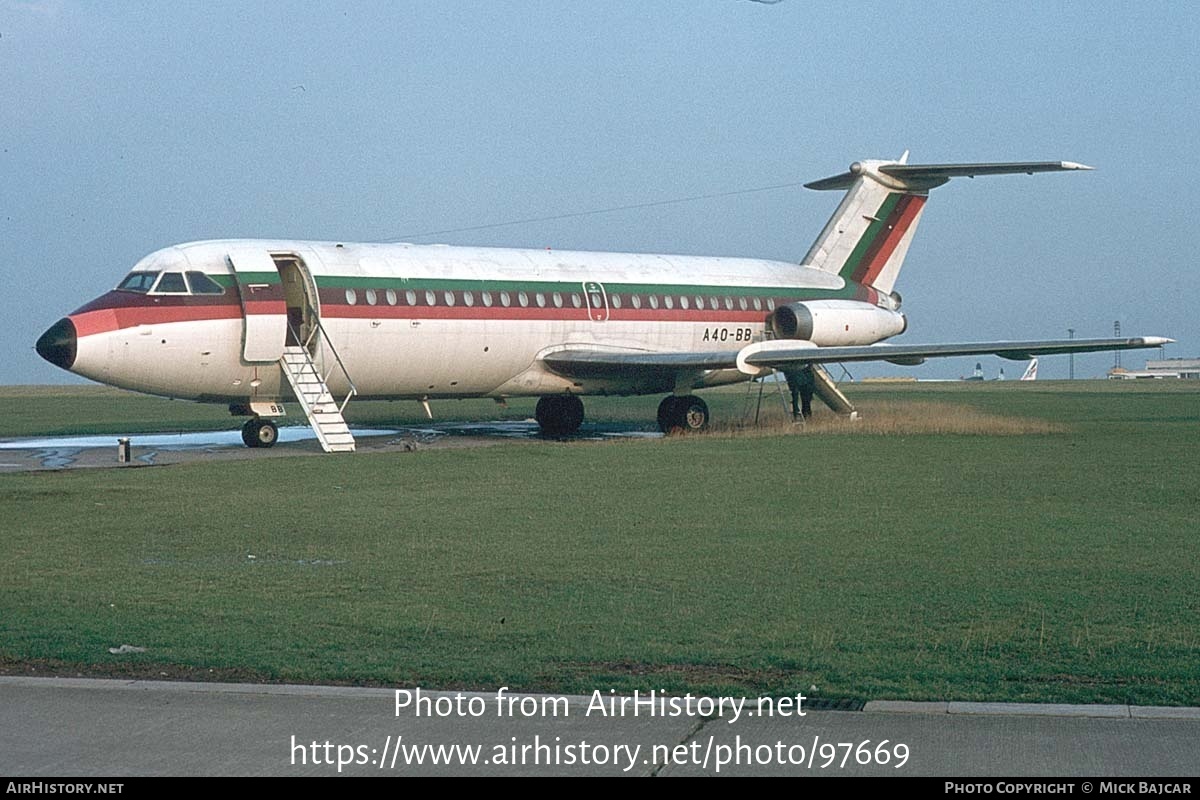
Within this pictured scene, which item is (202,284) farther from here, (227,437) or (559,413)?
(559,413)

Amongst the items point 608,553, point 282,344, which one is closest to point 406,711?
point 608,553

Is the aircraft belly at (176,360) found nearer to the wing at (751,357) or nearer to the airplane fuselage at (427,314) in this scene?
the airplane fuselage at (427,314)

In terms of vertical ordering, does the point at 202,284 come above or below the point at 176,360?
above

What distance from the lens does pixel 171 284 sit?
26.1 metres

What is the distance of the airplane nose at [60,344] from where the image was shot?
2502 cm

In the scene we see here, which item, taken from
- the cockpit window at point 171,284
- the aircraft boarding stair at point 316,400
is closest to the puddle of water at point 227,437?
the aircraft boarding stair at point 316,400

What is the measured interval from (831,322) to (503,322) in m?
9.05

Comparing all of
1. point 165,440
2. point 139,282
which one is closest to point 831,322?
point 165,440

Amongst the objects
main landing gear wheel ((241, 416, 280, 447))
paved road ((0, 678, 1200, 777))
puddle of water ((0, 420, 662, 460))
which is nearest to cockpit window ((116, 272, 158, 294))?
puddle of water ((0, 420, 662, 460))

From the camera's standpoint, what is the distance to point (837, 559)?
1218cm

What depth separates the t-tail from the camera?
37.2 metres

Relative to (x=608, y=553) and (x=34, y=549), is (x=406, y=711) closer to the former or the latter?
(x=608, y=553)

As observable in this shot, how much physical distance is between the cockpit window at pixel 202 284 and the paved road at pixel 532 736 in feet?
63.8

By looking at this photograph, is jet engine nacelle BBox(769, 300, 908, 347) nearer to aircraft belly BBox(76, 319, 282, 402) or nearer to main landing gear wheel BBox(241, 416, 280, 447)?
main landing gear wheel BBox(241, 416, 280, 447)
